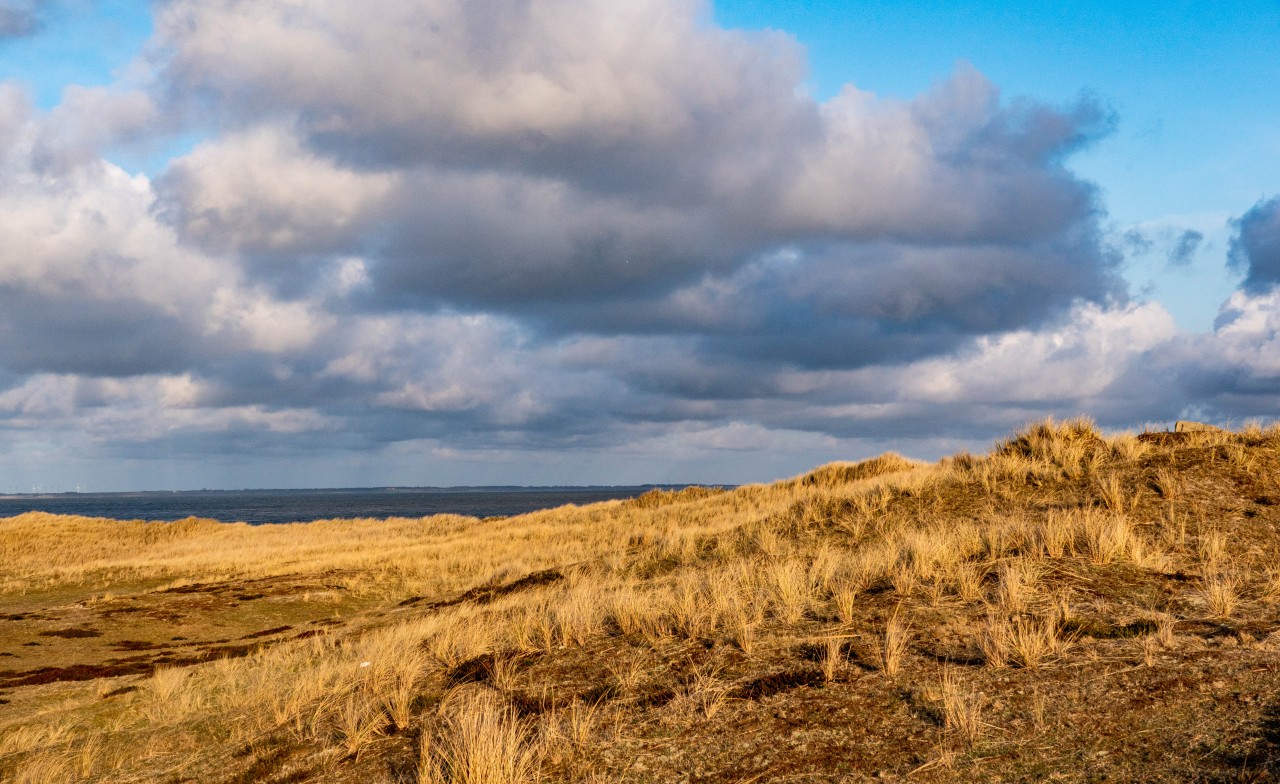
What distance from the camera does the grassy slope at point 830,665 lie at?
6.08 meters

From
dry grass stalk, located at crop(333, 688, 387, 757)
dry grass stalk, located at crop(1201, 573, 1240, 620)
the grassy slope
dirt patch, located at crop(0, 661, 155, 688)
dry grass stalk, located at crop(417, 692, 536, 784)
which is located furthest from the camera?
dirt patch, located at crop(0, 661, 155, 688)

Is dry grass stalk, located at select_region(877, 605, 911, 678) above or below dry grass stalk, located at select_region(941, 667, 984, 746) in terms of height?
above

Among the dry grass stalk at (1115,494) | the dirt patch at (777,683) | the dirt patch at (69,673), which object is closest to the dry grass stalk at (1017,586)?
the dirt patch at (777,683)

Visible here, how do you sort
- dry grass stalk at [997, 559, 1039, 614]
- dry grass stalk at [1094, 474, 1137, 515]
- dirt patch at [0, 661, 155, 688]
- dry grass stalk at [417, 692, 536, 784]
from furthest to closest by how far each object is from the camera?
1. dirt patch at [0, 661, 155, 688]
2. dry grass stalk at [1094, 474, 1137, 515]
3. dry grass stalk at [997, 559, 1039, 614]
4. dry grass stalk at [417, 692, 536, 784]

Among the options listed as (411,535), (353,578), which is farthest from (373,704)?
(411,535)

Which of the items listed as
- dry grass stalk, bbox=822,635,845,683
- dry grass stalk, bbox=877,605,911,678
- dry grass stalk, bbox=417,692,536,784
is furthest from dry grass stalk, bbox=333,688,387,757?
dry grass stalk, bbox=877,605,911,678

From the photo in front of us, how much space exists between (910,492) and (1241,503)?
665cm

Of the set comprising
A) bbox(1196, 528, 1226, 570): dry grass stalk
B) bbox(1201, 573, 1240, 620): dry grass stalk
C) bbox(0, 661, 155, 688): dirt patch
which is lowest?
bbox(0, 661, 155, 688): dirt patch

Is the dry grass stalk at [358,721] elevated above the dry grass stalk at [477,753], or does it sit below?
below

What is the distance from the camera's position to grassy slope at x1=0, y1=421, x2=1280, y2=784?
6082 millimetres

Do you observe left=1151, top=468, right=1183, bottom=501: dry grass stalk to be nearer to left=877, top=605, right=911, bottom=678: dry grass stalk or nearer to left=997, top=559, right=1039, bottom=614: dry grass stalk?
left=997, top=559, right=1039, bottom=614: dry grass stalk

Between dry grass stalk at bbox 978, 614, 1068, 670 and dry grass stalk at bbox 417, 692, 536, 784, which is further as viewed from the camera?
dry grass stalk at bbox 978, 614, 1068, 670

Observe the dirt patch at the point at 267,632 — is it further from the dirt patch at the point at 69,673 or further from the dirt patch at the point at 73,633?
the dirt patch at the point at 73,633

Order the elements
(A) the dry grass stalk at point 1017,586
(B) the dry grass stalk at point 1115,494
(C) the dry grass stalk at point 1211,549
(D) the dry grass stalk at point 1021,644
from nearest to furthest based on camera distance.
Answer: (D) the dry grass stalk at point 1021,644 → (A) the dry grass stalk at point 1017,586 → (C) the dry grass stalk at point 1211,549 → (B) the dry grass stalk at point 1115,494
